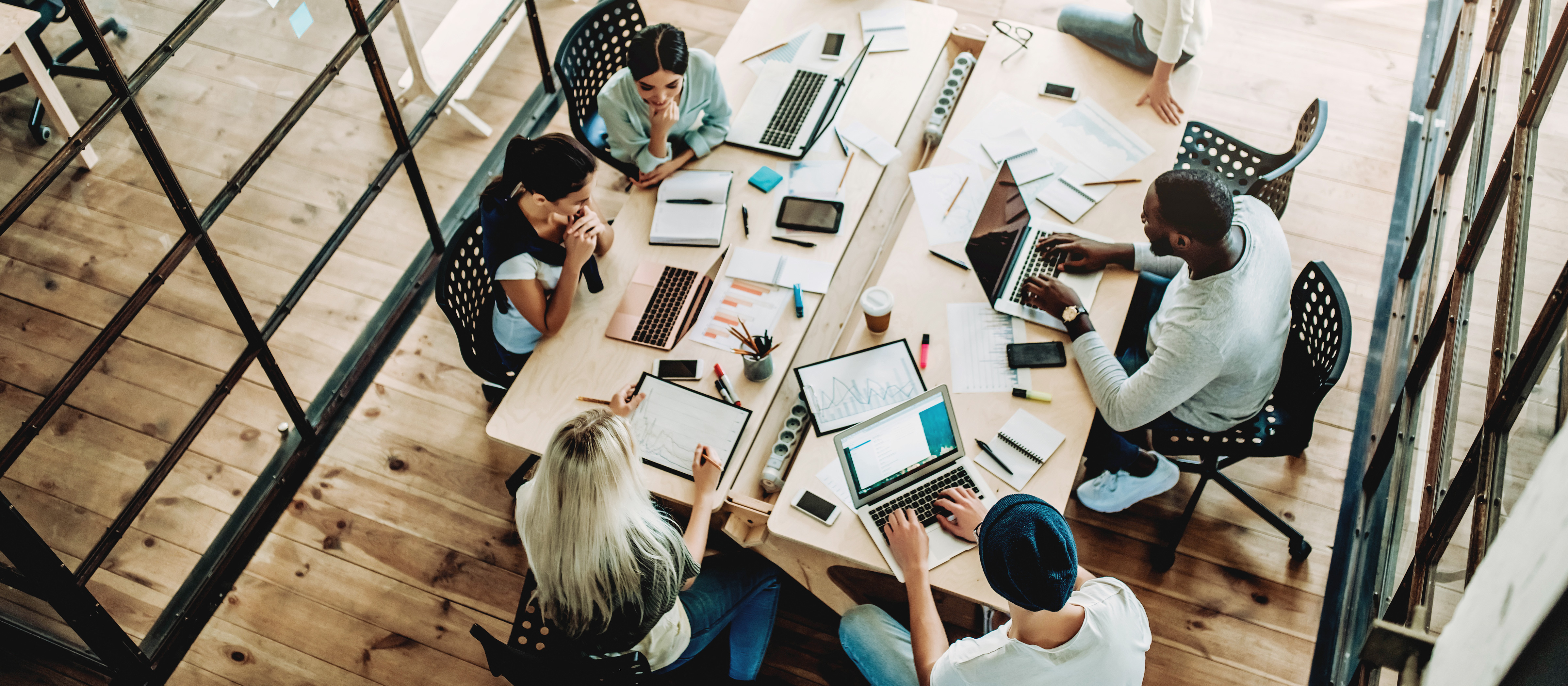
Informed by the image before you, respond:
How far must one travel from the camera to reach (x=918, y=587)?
2.37 m

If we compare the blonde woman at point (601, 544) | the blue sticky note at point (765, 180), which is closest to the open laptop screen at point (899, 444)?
the blonde woman at point (601, 544)

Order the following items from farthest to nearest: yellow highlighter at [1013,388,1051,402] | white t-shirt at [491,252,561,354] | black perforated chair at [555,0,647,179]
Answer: black perforated chair at [555,0,647,179] → white t-shirt at [491,252,561,354] → yellow highlighter at [1013,388,1051,402]

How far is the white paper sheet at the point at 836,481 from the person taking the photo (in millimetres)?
2539

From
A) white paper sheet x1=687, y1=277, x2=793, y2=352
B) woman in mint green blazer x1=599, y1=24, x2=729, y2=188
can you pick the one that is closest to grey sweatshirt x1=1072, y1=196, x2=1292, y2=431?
white paper sheet x1=687, y1=277, x2=793, y2=352

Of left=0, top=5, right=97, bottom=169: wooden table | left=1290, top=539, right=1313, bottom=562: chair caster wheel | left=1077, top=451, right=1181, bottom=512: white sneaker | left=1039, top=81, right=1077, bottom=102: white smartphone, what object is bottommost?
left=1290, top=539, right=1313, bottom=562: chair caster wheel

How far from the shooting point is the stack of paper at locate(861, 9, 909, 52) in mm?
3547

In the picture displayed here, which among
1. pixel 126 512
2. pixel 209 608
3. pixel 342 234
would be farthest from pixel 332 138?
pixel 209 608

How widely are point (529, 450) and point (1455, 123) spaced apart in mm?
3421

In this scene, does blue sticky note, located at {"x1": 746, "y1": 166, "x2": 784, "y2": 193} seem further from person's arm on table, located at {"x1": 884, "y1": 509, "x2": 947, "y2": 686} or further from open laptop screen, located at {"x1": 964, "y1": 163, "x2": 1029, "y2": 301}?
person's arm on table, located at {"x1": 884, "y1": 509, "x2": 947, "y2": 686}

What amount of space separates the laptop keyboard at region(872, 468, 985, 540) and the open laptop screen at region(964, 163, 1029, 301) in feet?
1.97

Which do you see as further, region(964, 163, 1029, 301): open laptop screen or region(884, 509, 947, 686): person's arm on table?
region(964, 163, 1029, 301): open laptop screen

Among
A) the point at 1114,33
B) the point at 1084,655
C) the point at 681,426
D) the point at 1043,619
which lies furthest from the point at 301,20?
the point at 1084,655

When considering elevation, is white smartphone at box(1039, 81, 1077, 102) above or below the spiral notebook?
above

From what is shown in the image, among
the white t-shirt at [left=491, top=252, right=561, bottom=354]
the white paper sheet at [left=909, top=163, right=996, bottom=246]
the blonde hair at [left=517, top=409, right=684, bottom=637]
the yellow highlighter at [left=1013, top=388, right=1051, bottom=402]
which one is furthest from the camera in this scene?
the white paper sheet at [left=909, top=163, right=996, bottom=246]
